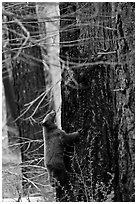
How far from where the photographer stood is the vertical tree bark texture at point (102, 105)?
3.69 m

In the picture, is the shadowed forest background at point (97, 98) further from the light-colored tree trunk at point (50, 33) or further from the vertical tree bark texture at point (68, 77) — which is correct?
the light-colored tree trunk at point (50, 33)

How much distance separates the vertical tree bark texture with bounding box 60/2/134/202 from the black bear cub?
7 cm

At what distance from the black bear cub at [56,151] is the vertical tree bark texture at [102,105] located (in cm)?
7

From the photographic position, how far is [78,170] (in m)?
4.09

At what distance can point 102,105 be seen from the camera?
154 inches

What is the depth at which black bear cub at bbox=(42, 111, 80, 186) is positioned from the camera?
4062mm

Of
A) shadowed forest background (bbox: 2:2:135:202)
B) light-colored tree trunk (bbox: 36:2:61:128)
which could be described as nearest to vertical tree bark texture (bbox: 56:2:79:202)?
shadowed forest background (bbox: 2:2:135:202)

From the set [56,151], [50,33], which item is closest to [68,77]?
[56,151]

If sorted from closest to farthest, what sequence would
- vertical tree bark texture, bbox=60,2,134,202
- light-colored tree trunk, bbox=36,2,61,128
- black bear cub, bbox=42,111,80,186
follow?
vertical tree bark texture, bbox=60,2,134,202, black bear cub, bbox=42,111,80,186, light-colored tree trunk, bbox=36,2,61,128

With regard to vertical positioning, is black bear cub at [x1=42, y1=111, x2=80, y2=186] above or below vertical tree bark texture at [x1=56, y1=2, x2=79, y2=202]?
below

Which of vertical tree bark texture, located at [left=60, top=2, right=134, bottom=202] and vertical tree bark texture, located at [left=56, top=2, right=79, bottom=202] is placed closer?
vertical tree bark texture, located at [left=60, top=2, right=134, bottom=202]

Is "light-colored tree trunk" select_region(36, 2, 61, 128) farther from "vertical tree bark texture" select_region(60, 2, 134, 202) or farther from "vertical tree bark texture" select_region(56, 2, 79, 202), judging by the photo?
"vertical tree bark texture" select_region(60, 2, 134, 202)

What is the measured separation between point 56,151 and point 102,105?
0.65m

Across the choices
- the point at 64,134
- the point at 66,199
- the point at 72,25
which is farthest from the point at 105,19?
the point at 66,199
